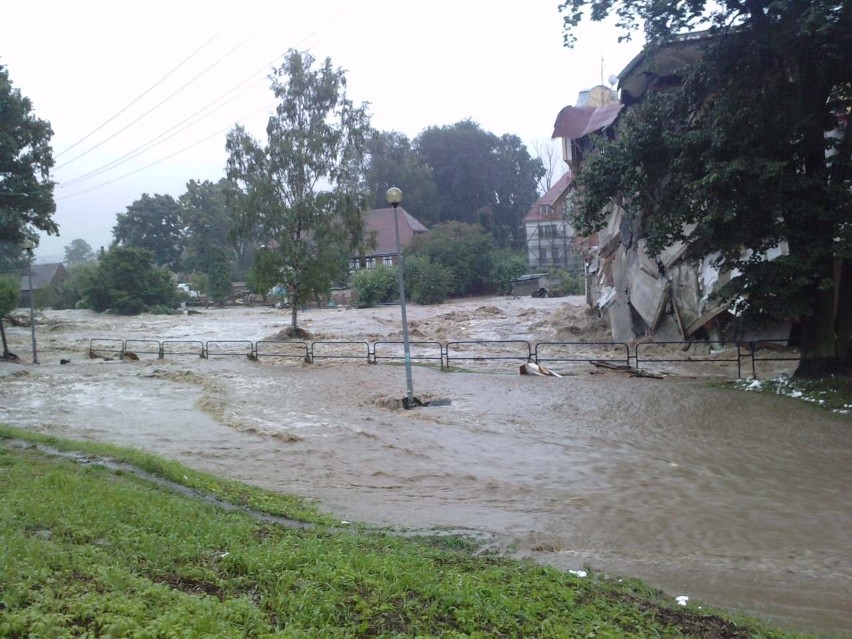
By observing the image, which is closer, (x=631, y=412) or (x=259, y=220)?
(x=631, y=412)

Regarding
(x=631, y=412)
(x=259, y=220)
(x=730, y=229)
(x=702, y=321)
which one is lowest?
(x=631, y=412)

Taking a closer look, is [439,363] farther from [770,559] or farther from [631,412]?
[770,559]

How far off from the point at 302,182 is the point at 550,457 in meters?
31.3

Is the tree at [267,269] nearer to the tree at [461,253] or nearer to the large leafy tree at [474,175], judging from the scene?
the tree at [461,253]

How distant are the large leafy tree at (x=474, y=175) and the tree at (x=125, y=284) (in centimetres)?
3891

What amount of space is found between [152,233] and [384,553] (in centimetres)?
9765

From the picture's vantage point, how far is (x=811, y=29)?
1448 cm

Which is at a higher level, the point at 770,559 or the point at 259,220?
the point at 259,220

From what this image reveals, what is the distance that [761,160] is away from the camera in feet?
50.0

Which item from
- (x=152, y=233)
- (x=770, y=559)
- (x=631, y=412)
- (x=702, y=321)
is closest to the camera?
(x=770, y=559)

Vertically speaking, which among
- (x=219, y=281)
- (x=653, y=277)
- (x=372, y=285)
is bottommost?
(x=653, y=277)

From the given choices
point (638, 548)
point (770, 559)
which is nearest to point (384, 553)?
point (638, 548)

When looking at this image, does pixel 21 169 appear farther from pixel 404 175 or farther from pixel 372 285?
pixel 404 175

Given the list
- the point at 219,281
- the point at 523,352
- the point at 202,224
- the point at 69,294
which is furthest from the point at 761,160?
the point at 202,224
